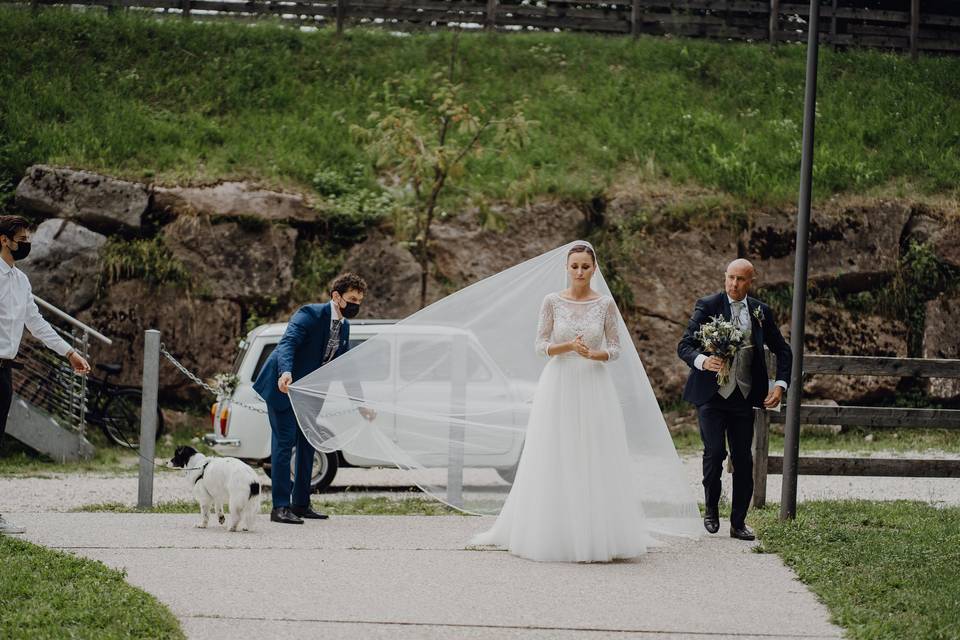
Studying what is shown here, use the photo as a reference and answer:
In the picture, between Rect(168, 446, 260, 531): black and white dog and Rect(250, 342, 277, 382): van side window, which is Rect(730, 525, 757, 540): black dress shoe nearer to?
Rect(168, 446, 260, 531): black and white dog

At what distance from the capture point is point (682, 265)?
1959cm

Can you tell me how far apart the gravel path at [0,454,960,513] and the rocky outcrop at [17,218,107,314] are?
4.58m

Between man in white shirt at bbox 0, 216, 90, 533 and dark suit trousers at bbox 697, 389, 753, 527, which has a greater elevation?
man in white shirt at bbox 0, 216, 90, 533

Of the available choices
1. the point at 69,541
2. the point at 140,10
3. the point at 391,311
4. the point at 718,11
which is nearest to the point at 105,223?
the point at 391,311

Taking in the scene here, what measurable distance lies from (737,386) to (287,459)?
3.66m

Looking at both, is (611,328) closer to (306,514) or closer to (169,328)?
(306,514)

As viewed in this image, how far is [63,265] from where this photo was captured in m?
17.9

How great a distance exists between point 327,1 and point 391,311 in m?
10.2

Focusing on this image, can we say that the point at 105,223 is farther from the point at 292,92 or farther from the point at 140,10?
the point at 140,10

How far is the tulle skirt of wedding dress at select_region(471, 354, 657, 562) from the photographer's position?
24.8 ft

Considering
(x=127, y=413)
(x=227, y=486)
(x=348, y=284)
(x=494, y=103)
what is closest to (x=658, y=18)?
(x=494, y=103)

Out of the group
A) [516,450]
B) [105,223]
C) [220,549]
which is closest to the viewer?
[220,549]

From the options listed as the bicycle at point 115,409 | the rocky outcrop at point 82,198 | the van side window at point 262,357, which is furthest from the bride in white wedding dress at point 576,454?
the rocky outcrop at point 82,198

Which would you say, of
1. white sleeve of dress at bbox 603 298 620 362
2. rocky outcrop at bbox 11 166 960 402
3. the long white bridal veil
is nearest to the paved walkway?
the long white bridal veil
